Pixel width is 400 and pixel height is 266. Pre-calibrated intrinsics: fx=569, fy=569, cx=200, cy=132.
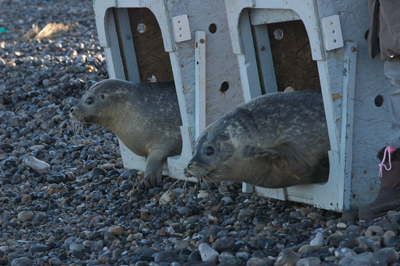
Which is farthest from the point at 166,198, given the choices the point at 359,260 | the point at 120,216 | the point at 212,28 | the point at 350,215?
the point at 359,260

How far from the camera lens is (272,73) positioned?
457 centimetres

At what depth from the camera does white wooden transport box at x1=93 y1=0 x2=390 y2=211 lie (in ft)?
11.8

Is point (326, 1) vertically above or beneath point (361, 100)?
above

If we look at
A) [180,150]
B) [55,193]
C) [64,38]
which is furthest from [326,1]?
[64,38]

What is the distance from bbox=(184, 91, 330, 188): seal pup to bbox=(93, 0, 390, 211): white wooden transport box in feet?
0.63

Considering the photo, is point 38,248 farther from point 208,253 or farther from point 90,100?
point 90,100

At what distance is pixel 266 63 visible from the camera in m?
4.52

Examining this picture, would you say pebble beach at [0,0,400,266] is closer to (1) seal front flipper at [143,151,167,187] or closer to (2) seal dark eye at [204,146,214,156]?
(1) seal front flipper at [143,151,167,187]

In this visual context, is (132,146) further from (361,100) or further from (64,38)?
(64,38)

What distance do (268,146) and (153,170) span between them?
5.14 feet

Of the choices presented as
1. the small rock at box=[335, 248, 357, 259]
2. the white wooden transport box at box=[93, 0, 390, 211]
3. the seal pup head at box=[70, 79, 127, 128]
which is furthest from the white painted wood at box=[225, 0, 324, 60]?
the seal pup head at box=[70, 79, 127, 128]

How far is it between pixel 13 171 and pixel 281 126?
10.3 feet

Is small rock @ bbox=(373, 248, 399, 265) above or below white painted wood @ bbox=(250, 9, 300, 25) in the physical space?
below

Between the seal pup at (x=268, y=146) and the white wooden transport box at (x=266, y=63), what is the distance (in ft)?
0.63
